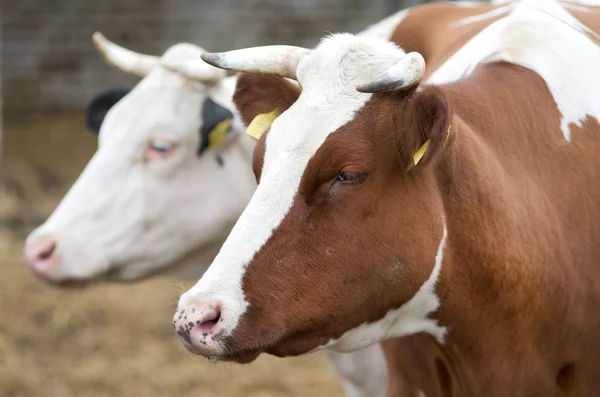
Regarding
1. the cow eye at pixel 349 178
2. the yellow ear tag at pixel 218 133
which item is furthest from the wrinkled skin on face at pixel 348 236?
the yellow ear tag at pixel 218 133

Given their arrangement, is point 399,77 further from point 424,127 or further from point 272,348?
point 272,348

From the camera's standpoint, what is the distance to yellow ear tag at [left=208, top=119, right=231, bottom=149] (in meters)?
3.40

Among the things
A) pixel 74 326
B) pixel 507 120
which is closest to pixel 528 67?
pixel 507 120

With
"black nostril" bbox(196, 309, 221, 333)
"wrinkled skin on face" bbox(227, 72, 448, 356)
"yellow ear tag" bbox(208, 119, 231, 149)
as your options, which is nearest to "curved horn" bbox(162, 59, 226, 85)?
"yellow ear tag" bbox(208, 119, 231, 149)

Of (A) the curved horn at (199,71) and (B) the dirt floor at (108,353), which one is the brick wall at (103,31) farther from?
(A) the curved horn at (199,71)

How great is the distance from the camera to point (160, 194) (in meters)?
3.45

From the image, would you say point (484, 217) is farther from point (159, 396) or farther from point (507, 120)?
point (159, 396)

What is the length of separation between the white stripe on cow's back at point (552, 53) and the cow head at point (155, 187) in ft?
3.46

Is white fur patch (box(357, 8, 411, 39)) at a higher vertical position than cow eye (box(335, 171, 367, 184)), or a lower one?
lower

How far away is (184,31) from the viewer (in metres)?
9.55

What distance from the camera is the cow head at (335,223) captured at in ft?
6.56

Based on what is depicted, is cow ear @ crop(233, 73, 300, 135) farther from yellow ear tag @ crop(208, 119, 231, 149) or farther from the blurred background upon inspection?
the blurred background

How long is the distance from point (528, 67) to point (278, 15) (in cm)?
708

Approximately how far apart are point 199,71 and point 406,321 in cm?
152
